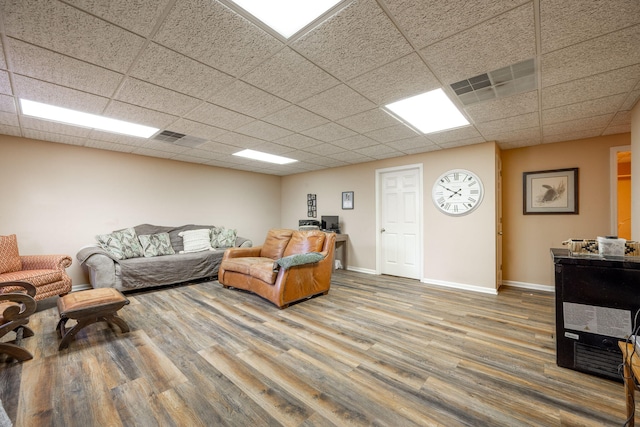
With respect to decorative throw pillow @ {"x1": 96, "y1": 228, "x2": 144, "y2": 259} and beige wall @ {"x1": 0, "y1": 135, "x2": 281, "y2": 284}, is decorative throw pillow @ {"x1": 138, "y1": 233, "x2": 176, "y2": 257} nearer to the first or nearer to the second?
decorative throw pillow @ {"x1": 96, "y1": 228, "x2": 144, "y2": 259}

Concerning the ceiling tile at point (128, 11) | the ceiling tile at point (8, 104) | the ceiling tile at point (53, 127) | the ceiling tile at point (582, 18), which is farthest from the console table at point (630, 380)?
the ceiling tile at point (53, 127)

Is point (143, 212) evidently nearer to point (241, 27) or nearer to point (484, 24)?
point (241, 27)

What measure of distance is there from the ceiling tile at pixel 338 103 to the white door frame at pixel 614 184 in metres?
3.59

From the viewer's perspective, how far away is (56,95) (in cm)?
239

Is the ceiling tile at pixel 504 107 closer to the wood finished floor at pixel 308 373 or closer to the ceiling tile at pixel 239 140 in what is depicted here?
the wood finished floor at pixel 308 373

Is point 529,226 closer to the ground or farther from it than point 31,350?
farther from it

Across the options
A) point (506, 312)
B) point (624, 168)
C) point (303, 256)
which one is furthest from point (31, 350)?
point (624, 168)

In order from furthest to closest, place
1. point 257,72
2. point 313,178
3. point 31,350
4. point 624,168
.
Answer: point 313,178 < point 624,168 < point 31,350 < point 257,72

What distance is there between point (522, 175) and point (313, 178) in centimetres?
410

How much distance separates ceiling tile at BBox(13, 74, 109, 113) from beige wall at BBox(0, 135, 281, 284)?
1997 millimetres

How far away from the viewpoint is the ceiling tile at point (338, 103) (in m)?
2.37

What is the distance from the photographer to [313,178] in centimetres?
635

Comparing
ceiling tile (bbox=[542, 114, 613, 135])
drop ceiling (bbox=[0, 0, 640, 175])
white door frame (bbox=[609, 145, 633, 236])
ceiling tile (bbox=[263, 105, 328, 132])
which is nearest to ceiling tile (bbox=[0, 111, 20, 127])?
drop ceiling (bbox=[0, 0, 640, 175])

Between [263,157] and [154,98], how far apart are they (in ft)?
8.37
